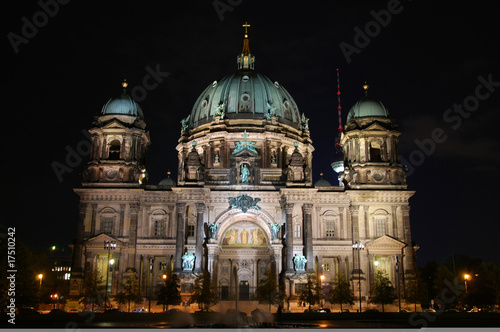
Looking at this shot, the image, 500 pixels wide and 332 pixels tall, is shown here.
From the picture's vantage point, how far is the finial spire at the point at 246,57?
8938 centimetres

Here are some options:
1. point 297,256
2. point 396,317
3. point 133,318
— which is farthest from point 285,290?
point 133,318

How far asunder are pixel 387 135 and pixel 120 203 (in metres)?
35.3

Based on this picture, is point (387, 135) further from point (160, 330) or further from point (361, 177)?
point (160, 330)

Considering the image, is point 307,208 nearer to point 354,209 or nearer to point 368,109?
point 354,209

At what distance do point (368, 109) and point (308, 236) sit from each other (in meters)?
20.4

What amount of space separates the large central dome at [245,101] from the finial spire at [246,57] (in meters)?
3.25

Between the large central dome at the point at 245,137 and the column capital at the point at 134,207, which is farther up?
the large central dome at the point at 245,137

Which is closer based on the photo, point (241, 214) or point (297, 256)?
point (297, 256)

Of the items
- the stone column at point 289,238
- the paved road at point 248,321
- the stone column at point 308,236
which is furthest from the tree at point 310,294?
the paved road at point 248,321

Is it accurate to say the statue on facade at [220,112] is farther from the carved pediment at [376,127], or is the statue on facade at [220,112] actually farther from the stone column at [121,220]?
the carved pediment at [376,127]

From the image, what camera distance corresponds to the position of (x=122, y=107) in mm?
72000

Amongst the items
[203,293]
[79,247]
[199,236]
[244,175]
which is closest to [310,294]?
[203,293]

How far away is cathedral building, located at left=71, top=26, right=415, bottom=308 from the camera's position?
64312 millimetres

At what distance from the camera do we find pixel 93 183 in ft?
222
